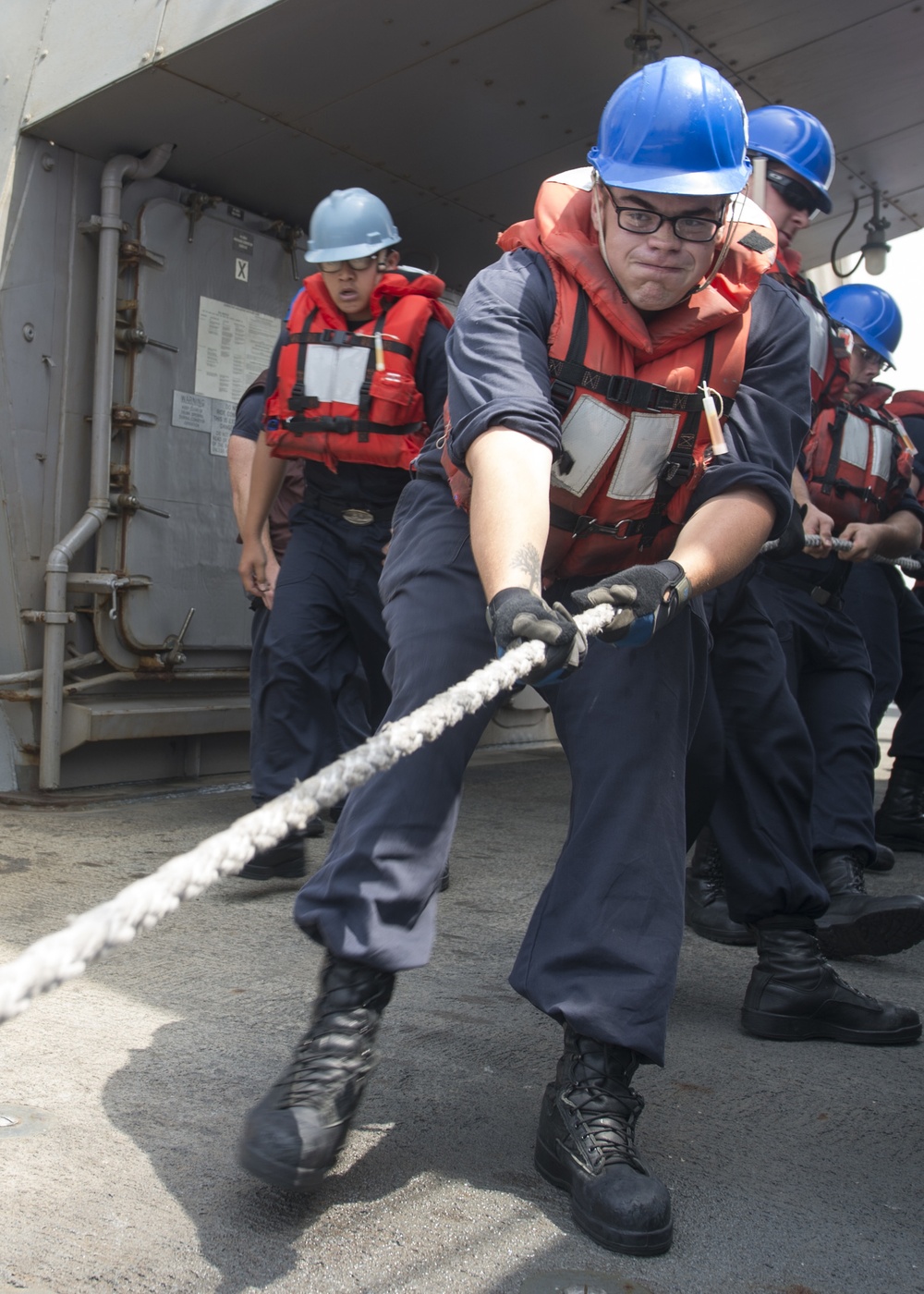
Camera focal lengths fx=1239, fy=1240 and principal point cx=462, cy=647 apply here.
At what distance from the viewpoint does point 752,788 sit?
8.06 feet

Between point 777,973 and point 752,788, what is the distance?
1.19ft

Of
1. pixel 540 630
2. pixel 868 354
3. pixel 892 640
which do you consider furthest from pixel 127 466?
pixel 540 630

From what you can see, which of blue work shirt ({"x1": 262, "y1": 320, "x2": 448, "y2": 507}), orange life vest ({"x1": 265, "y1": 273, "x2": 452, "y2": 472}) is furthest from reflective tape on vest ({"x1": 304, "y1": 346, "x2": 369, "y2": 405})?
blue work shirt ({"x1": 262, "y1": 320, "x2": 448, "y2": 507})

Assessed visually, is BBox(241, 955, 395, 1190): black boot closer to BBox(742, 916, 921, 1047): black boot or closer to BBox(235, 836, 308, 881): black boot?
BBox(742, 916, 921, 1047): black boot

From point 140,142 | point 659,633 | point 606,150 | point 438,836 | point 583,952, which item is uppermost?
point 140,142

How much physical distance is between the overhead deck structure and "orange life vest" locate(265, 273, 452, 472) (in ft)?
3.16

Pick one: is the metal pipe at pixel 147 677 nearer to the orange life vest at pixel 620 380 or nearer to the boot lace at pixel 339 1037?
the orange life vest at pixel 620 380

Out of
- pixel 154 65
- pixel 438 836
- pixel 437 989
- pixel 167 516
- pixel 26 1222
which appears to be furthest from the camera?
pixel 167 516

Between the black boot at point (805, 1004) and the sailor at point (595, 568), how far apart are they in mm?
679

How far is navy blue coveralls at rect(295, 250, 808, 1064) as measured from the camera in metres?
1.73

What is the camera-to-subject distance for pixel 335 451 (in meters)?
3.50

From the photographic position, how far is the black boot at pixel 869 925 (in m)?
2.66

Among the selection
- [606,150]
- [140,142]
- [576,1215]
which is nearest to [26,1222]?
[576,1215]

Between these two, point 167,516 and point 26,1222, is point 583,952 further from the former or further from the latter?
point 167,516
